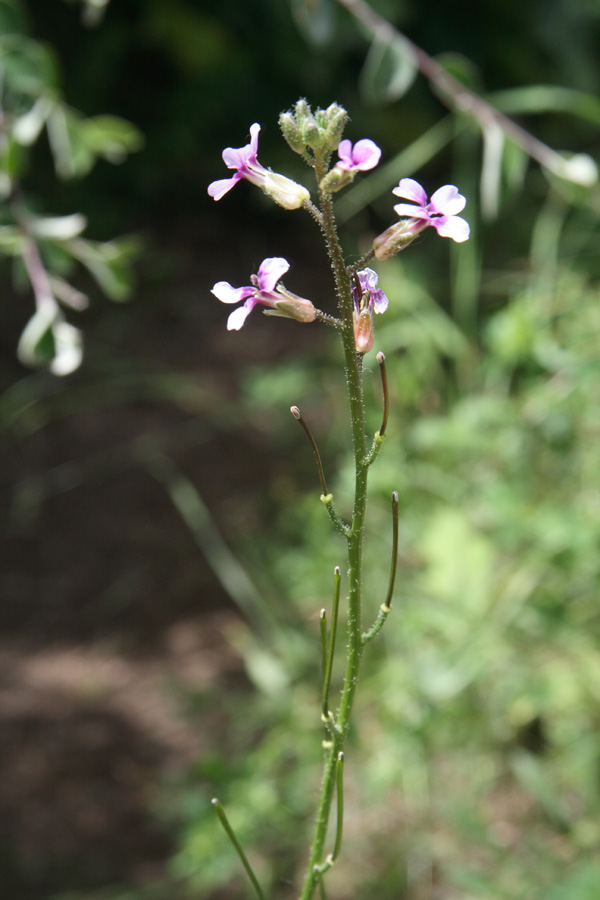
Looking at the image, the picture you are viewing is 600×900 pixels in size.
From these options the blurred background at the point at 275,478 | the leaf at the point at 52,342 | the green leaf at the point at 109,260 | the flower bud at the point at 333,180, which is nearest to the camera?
the flower bud at the point at 333,180

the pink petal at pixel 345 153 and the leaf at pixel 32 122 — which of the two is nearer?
the pink petal at pixel 345 153

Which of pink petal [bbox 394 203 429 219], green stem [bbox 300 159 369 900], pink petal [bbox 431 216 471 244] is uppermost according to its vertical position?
pink petal [bbox 394 203 429 219]

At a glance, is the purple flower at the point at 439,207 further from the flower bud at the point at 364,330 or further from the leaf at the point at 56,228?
the leaf at the point at 56,228

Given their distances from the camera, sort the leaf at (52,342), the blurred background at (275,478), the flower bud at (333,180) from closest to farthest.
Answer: the flower bud at (333,180) < the leaf at (52,342) < the blurred background at (275,478)

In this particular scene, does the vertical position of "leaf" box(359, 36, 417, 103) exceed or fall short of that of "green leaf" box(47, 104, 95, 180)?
it falls short

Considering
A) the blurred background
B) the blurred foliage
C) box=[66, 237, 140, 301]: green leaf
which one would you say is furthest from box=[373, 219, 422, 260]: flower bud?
box=[66, 237, 140, 301]: green leaf

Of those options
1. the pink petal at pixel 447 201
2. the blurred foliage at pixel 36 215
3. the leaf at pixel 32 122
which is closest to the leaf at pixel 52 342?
the blurred foliage at pixel 36 215

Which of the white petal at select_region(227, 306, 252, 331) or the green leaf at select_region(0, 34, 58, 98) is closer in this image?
the white petal at select_region(227, 306, 252, 331)

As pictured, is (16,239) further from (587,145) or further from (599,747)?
(587,145)

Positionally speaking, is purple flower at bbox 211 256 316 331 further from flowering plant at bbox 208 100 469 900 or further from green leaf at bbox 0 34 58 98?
green leaf at bbox 0 34 58 98
